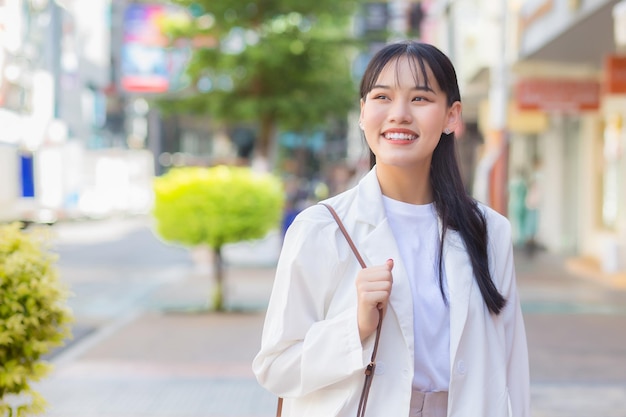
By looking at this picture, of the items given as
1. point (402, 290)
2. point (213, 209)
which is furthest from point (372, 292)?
point (213, 209)

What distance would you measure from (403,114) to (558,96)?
16133 millimetres

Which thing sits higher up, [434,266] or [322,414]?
[434,266]

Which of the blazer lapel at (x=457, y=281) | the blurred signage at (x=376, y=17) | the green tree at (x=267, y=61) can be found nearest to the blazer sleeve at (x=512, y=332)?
the blazer lapel at (x=457, y=281)

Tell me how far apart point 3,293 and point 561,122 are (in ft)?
67.8

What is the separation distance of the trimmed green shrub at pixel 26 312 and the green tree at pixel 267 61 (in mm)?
17187

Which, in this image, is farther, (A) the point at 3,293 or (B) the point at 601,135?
(B) the point at 601,135

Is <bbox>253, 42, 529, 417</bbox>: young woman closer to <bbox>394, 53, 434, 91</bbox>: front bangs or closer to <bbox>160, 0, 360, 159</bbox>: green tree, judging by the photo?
<bbox>394, 53, 434, 91</bbox>: front bangs

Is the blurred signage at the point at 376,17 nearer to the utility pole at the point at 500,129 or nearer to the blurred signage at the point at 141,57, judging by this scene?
the utility pole at the point at 500,129

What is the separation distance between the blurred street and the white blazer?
2.40 m

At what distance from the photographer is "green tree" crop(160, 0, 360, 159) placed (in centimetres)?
2186

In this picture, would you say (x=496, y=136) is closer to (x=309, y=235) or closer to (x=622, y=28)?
(x=622, y=28)

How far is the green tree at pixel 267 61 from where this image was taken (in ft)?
71.7

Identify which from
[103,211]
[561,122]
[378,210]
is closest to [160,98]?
[561,122]

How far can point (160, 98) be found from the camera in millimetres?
23672
